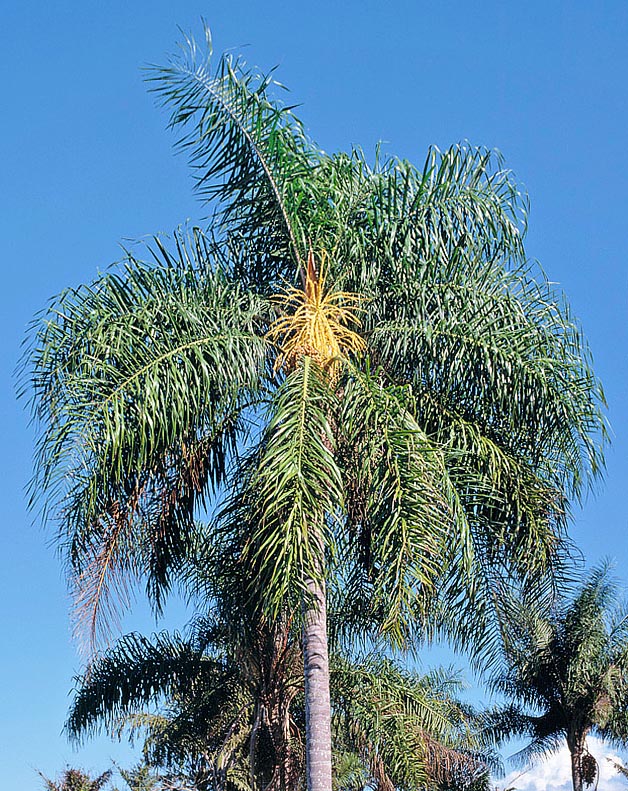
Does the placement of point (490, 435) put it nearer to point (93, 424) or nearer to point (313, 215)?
point (313, 215)

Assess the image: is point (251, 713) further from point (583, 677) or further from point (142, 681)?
point (583, 677)

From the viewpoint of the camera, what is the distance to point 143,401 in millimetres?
9844

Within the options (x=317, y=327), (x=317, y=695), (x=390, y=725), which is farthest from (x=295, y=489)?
(x=390, y=725)

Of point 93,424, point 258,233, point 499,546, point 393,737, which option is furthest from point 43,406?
point 393,737

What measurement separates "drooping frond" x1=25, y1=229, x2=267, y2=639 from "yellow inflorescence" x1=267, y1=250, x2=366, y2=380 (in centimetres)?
28

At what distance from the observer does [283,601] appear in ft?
31.3

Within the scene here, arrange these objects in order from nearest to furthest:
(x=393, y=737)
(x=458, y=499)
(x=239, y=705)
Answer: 1. (x=458, y=499)
2. (x=393, y=737)
3. (x=239, y=705)

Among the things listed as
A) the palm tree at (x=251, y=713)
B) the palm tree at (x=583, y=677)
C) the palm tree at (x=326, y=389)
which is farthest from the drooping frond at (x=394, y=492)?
the palm tree at (x=583, y=677)

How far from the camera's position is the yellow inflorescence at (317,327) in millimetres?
10867

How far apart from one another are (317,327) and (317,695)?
3555 mm

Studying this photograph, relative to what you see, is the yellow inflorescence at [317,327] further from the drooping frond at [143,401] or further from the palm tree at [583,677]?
the palm tree at [583,677]

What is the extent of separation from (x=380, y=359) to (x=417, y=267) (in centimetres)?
103

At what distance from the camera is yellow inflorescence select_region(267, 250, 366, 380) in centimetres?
1087

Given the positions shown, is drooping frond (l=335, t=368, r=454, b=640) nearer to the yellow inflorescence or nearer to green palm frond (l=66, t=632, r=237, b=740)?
the yellow inflorescence
